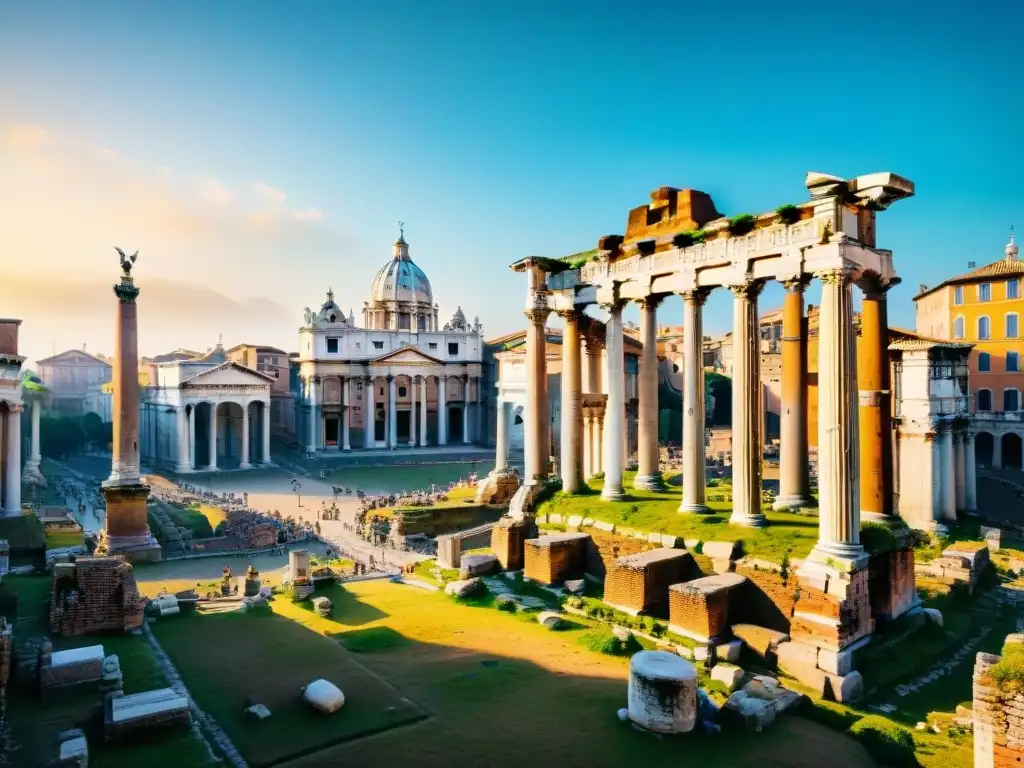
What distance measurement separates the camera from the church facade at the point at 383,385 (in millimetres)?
57938

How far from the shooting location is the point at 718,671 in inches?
411

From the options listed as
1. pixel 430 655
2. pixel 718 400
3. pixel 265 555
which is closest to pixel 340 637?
pixel 430 655

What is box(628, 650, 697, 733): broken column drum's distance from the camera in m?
8.66

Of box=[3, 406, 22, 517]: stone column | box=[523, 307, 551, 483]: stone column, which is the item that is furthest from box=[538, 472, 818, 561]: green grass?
box=[3, 406, 22, 517]: stone column

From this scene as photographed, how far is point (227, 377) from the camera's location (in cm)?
4975

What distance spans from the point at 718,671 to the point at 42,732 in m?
8.59

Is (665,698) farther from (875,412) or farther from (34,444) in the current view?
(34,444)

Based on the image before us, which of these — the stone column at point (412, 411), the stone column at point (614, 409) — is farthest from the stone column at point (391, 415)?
the stone column at point (614, 409)

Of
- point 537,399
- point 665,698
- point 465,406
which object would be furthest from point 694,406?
point 465,406

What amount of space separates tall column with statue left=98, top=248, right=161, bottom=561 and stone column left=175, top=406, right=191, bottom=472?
27.6 meters

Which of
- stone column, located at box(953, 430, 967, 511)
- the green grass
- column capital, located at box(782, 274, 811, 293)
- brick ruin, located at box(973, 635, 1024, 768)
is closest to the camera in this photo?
brick ruin, located at box(973, 635, 1024, 768)

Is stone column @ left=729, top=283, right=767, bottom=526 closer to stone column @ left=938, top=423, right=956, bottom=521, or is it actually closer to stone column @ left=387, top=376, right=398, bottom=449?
stone column @ left=938, top=423, right=956, bottom=521

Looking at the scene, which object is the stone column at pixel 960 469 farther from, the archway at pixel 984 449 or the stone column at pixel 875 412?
the archway at pixel 984 449

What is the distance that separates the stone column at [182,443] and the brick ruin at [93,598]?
124 ft
